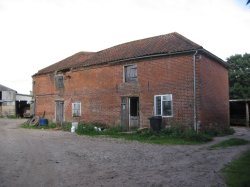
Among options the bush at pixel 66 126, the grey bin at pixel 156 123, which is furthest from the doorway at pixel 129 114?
the bush at pixel 66 126

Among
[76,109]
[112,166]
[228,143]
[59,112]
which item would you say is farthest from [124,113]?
[112,166]

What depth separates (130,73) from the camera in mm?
21688

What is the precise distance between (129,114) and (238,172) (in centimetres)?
1345

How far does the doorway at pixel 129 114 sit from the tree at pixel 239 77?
66.5 ft

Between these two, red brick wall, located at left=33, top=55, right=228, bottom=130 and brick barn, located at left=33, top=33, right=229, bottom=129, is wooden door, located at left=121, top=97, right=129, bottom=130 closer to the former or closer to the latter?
brick barn, located at left=33, top=33, right=229, bottom=129

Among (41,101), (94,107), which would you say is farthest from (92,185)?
(41,101)

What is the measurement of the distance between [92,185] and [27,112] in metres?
41.8

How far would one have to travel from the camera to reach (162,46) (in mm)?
20812

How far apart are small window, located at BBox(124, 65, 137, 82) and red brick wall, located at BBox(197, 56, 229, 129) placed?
478 cm

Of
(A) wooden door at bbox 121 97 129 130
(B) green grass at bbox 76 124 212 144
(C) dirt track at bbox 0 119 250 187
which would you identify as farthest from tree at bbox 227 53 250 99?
(C) dirt track at bbox 0 119 250 187

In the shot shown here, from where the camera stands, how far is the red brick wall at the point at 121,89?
18.5 metres

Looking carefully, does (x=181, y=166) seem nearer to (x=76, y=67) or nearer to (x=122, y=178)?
(x=122, y=178)

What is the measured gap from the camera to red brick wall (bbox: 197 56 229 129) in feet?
60.8

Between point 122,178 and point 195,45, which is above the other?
point 195,45
